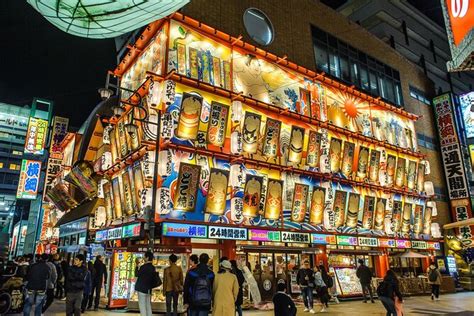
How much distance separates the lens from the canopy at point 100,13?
19.0 ft

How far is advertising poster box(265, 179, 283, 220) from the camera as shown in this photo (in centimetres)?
1917

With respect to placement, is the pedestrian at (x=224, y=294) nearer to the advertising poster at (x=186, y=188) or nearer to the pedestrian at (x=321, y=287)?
the advertising poster at (x=186, y=188)

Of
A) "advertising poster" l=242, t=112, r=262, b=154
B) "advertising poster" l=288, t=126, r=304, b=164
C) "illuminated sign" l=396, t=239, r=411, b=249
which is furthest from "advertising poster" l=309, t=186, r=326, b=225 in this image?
"illuminated sign" l=396, t=239, r=411, b=249

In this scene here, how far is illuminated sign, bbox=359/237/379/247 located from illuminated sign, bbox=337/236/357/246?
2.08ft

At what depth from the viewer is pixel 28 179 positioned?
3603 cm

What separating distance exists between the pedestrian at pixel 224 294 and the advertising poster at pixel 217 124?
11.2 m

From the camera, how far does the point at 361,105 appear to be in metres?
26.2

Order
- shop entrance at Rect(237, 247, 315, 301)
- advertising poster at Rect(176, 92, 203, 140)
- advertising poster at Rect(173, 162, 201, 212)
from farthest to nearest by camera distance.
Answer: shop entrance at Rect(237, 247, 315, 301) → advertising poster at Rect(176, 92, 203, 140) → advertising poster at Rect(173, 162, 201, 212)

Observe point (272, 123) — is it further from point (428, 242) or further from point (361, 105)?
point (428, 242)

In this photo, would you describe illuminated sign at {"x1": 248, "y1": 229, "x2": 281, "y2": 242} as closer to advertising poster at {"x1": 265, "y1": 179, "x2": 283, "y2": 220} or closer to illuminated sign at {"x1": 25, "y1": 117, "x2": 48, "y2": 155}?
advertising poster at {"x1": 265, "y1": 179, "x2": 283, "y2": 220}

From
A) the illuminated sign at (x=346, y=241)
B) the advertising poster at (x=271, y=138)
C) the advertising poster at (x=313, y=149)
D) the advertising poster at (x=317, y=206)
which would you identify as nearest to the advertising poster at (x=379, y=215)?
the illuminated sign at (x=346, y=241)

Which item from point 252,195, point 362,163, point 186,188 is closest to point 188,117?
point 186,188

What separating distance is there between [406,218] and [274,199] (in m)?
12.9

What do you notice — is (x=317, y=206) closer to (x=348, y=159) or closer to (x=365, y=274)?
(x=348, y=159)
